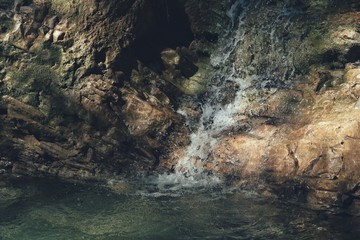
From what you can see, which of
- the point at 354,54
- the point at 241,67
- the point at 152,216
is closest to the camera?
the point at 152,216

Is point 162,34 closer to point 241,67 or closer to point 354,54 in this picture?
point 241,67

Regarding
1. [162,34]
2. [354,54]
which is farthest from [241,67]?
[354,54]

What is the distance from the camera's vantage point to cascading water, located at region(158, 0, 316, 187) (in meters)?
7.33

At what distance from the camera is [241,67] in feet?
26.0

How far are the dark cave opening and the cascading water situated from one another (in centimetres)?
75

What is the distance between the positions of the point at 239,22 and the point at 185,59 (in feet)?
4.17

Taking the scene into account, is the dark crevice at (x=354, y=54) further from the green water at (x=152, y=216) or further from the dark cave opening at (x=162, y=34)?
the dark cave opening at (x=162, y=34)

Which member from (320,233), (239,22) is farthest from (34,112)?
(320,233)

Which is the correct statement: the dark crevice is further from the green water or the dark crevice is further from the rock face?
the green water

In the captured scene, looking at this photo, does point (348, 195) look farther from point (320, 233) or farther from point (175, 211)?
point (175, 211)

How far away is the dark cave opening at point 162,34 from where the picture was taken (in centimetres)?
767

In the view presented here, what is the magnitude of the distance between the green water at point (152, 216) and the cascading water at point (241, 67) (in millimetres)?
1009

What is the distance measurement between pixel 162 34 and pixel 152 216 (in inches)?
142

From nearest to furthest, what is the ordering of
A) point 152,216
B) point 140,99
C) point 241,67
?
point 152,216
point 140,99
point 241,67
